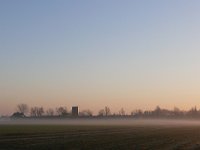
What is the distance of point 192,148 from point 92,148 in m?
9.79

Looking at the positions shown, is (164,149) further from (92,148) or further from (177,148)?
(92,148)

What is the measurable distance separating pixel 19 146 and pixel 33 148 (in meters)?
2.49

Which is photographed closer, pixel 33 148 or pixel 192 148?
pixel 33 148

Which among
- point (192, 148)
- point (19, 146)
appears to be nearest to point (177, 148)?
point (192, 148)

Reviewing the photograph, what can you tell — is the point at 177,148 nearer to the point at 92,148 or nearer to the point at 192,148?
the point at 192,148

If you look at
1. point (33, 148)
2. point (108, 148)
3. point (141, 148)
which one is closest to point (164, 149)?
point (141, 148)

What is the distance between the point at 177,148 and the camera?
46.5m

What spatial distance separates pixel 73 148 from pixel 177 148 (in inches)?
387

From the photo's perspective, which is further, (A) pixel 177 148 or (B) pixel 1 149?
(A) pixel 177 148

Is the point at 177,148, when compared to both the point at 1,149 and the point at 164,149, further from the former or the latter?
the point at 1,149

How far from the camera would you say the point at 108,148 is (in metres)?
45.0

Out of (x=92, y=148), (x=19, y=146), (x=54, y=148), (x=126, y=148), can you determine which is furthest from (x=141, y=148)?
(x=19, y=146)

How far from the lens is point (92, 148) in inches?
1762

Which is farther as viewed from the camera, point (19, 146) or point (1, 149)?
point (19, 146)
